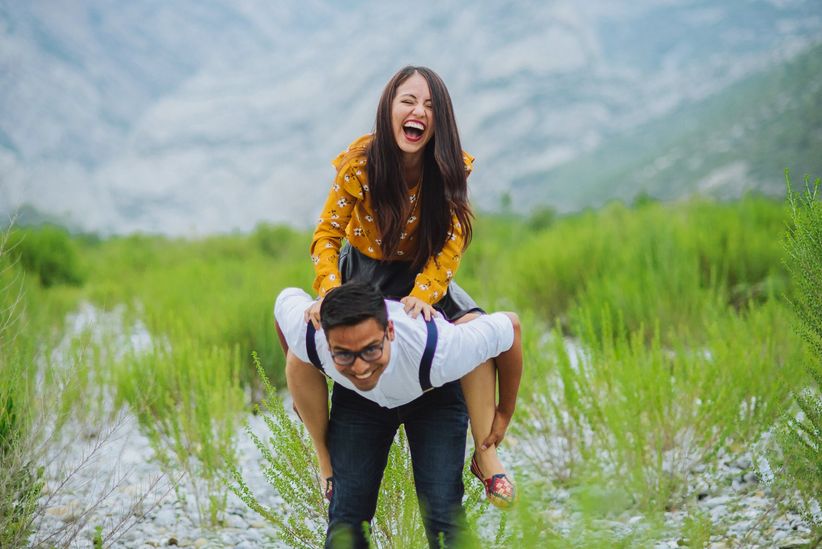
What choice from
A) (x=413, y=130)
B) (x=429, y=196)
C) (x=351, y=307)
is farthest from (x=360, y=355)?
(x=413, y=130)

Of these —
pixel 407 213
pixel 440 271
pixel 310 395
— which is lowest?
pixel 310 395

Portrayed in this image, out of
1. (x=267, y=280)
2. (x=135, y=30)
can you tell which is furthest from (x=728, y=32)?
(x=267, y=280)

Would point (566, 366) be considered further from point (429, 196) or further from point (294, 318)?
point (294, 318)

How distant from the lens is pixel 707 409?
3115mm

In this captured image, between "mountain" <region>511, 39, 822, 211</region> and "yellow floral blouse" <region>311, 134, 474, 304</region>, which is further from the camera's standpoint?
"mountain" <region>511, 39, 822, 211</region>

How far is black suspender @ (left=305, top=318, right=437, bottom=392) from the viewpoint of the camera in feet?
6.15

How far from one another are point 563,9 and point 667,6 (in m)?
21.0

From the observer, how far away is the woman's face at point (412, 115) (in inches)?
86.7

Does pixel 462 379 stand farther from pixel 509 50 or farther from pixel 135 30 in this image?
pixel 135 30

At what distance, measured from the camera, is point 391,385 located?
1.91 meters

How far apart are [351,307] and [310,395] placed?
0.41 metres

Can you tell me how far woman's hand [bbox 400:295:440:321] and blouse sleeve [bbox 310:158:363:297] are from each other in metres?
0.29

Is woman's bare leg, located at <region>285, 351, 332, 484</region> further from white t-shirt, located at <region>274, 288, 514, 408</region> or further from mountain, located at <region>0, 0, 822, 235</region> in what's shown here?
mountain, located at <region>0, 0, 822, 235</region>

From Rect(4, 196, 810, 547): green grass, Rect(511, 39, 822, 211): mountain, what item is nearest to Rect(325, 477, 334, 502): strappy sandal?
Rect(4, 196, 810, 547): green grass
